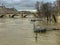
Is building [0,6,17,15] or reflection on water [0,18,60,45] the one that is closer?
reflection on water [0,18,60,45]

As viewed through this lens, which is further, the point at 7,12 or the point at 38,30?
the point at 7,12

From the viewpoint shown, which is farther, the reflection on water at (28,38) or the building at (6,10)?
the building at (6,10)

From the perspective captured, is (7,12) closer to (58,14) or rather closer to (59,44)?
(58,14)

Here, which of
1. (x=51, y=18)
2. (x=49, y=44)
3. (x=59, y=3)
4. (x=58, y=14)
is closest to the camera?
(x=49, y=44)

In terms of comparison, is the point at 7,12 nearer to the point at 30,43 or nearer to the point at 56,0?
the point at 56,0

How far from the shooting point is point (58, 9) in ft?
146

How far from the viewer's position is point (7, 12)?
70.7m

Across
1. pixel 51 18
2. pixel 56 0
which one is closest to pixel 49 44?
pixel 51 18

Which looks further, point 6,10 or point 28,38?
point 6,10

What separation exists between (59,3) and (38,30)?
96.4 ft

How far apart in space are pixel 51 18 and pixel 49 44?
1955 cm

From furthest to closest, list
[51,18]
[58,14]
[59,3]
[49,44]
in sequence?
[59,3], [58,14], [51,18], [49,44]

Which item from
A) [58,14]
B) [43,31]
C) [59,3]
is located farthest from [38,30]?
[59,3]

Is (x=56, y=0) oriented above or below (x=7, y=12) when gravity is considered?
above
